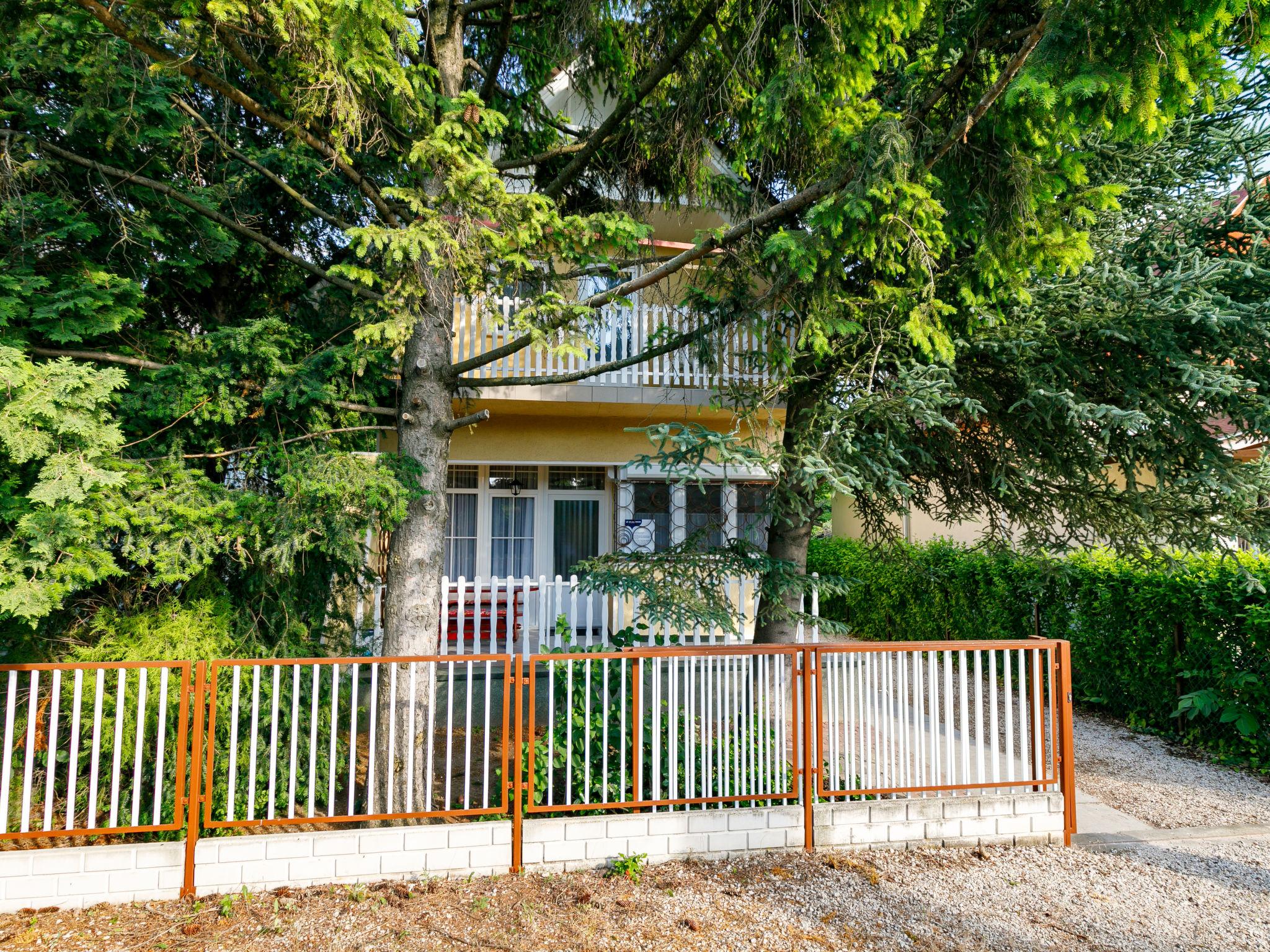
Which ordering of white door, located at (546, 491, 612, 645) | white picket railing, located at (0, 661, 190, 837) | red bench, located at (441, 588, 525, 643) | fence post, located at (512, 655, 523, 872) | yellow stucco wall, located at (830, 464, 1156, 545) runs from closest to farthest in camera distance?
white picket railing, located at (0, 661, 190, 837)
fence post, located at (512, 655, 523, 872)
red bench, located at (441, 588, 525, 643)
white door, located at (546, 491, 612, 645)
yellow stucco wall, located at (830, 464, 1156, 545)

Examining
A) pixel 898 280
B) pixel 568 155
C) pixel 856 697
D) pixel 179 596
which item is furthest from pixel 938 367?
pixel 179 596

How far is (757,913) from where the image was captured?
392cm

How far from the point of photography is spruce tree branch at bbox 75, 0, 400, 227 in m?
4.01

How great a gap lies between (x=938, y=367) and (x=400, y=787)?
5.29 metres

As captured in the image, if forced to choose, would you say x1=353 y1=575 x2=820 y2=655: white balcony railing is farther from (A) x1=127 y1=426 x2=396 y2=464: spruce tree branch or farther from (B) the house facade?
(A) x1=127 y1=426 x2=396 y2=464: spruce tree branch

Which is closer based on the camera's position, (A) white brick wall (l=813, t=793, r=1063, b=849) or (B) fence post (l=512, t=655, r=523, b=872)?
(B) fence post (l=512, t=655, r=523, b=872)

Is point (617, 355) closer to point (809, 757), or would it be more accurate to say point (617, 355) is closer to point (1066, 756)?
point (809, 757)

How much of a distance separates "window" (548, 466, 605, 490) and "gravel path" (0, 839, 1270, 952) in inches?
326

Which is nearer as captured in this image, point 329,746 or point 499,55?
point 329,746

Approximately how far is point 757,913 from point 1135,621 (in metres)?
6.10

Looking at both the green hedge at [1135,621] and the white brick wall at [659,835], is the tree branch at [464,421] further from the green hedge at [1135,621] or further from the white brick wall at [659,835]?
the green hedge at [1135,621]

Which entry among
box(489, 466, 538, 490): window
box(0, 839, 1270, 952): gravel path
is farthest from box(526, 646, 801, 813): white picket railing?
box(489, 466, 538, 490): window

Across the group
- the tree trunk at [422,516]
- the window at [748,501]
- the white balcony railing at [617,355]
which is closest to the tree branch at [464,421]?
the tree trunk at [422,516]

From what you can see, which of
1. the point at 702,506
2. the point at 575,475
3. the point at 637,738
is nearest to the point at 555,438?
the point at 575,475
